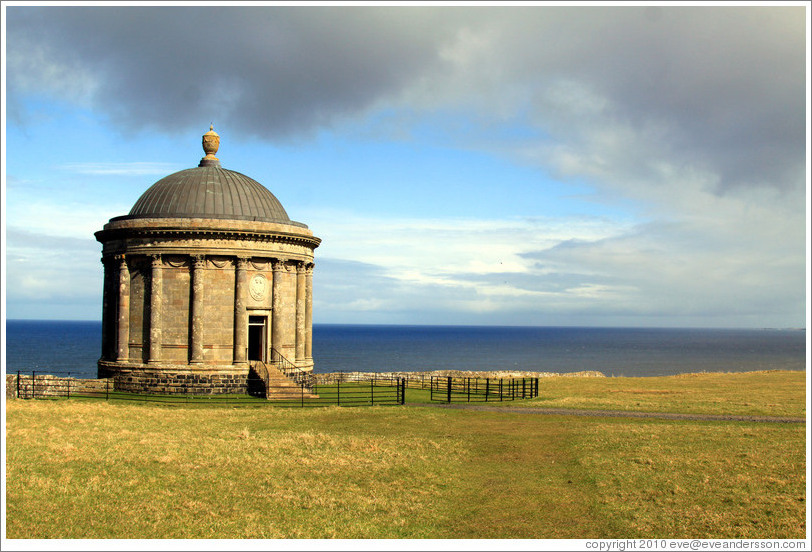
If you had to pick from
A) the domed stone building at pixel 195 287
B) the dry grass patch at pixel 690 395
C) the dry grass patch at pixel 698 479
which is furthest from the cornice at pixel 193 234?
the dry grass patch at pixel 698 479

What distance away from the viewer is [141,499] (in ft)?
47.4

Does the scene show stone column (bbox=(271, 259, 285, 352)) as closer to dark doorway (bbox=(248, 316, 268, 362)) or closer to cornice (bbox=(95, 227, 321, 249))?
dark doorway (bbox=(248, 316, 268, 362))

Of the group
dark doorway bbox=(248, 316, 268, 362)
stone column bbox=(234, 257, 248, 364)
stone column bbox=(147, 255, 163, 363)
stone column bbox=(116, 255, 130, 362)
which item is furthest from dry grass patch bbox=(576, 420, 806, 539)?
stone column bbox=(116, 255, 130, 362)

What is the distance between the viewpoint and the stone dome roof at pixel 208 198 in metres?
35.6

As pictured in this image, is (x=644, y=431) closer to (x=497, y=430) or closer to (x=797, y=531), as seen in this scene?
(x=497, y=430)

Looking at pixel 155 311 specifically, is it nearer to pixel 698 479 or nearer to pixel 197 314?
pixel 197 314

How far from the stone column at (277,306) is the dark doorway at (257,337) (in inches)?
21.1

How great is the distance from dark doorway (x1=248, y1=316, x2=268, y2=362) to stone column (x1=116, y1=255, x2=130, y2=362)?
5.99m

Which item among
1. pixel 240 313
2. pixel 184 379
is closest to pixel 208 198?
pixel 240 313

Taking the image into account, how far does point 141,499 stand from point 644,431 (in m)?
15.7

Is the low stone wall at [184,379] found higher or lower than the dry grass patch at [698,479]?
higher

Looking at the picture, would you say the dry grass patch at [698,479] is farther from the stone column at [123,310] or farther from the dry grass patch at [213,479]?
the stone column at [123,310]

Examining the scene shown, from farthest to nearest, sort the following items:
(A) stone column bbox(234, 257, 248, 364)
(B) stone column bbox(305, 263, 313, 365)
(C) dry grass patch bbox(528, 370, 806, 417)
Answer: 1. (B) stone column bbox(305, 263, 313, 365)
2. (A) stone column bbox(234, 257, 248, 364)
3. (C) dry grass patch bbox(528, 370, 806, 417)

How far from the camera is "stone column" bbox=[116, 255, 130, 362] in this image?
116 feet
